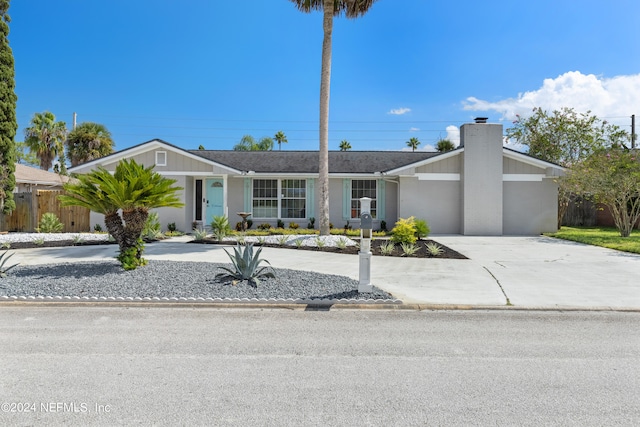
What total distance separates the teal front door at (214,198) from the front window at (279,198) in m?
1.67

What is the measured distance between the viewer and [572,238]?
16.4 metres

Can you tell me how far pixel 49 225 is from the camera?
17.0 meters

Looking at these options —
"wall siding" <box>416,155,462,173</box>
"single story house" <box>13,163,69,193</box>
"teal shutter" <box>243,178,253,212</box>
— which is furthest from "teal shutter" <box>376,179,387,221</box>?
"single story house" <box>13,163,69,193</box>

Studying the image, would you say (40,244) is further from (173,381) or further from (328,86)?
(173,381)

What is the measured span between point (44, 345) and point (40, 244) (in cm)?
1075

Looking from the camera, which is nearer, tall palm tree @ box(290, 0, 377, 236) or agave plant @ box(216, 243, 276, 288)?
agave plant @ box(216, 243, 276, 288)

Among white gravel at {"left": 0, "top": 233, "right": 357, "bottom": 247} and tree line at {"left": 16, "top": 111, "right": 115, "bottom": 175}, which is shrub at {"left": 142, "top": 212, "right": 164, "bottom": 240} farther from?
tree line at {"left": 16, "top": 111, "right": 115, "bottom": 175}

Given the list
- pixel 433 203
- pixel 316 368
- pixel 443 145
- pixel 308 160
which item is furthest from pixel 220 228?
pixel 443 145

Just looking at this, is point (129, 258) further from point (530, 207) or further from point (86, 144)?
point (86, 144)

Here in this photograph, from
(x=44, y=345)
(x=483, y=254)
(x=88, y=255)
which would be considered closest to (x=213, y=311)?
(x=44, y=345)

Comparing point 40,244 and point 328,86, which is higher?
point 328,86

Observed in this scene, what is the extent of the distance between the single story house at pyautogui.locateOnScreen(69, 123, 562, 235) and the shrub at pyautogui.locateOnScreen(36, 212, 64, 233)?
143cm

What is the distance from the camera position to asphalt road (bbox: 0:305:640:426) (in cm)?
327

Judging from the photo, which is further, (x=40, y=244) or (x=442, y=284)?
(x=40, y=244)
